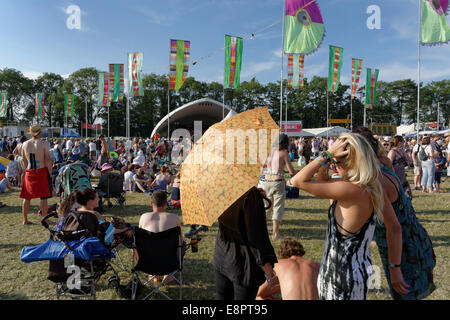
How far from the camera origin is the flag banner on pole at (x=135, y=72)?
1772 cm

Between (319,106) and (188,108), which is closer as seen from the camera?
(188,108)

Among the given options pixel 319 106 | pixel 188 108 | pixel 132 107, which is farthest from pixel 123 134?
pixel 319 106

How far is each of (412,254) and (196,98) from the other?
67747mm

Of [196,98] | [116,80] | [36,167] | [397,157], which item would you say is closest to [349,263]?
[397,157]

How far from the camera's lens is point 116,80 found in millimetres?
19141

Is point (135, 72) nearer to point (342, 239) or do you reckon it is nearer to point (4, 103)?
point (342, 239)

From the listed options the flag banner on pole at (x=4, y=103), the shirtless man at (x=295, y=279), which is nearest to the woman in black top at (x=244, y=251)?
the shirtless man at (x=295, y=279)

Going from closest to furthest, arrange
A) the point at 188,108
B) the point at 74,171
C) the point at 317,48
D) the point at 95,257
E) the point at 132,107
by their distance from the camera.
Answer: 1. the point at 95,257
2. the point at 74,171
3. the point at 317,48
4. the point at 188,108
5. the point at 132,107

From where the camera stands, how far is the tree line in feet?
197

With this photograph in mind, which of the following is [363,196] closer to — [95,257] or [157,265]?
[157,265]

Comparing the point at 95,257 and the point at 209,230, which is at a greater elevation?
the point at 95,257

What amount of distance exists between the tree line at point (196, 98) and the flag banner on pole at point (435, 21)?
5173cm
